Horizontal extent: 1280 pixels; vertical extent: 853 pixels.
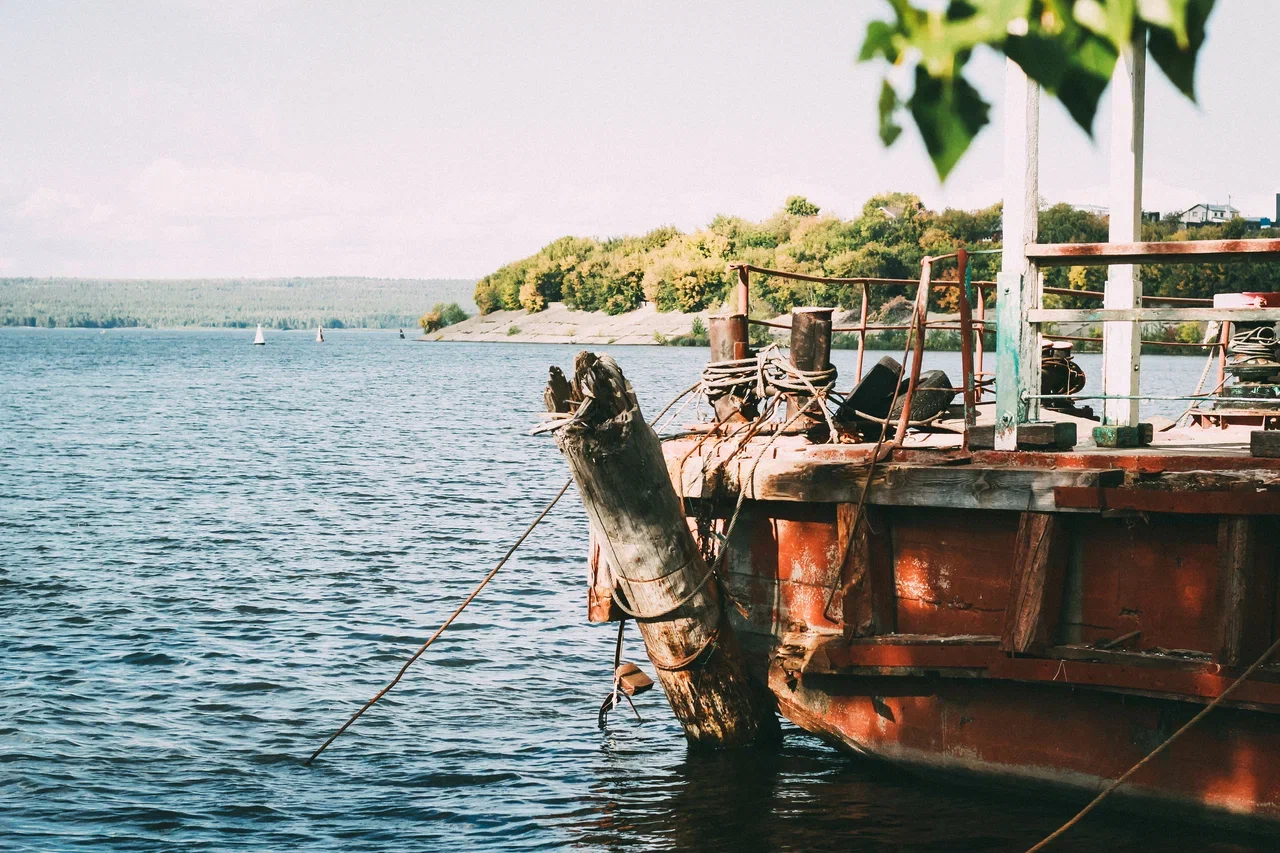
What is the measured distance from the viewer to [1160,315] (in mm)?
6383

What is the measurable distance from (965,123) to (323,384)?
3019 inches

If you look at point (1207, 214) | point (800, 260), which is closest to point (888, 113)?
point (1207, 214)

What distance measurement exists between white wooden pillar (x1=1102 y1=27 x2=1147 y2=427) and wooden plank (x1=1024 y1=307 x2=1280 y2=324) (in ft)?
3.29

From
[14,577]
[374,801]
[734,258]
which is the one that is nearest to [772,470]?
[374,801]

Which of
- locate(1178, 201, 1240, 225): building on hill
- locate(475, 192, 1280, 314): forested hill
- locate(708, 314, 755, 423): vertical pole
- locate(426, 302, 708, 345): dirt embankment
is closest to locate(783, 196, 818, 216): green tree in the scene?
locate(475, 192, 1280, 314): forested hill

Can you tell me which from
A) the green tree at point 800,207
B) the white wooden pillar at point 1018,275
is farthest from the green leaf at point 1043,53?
the green tree at point 800,207

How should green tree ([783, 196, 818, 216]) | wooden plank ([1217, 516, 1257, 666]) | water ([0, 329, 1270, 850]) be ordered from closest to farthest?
wooden plank ([1217, 516, 1257, 666])
water ([0, 329, 1270, 850])
green tree ([783, 196, 818, 216])

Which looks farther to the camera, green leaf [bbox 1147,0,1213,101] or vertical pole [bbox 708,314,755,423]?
vertical pole [bbox 708,314,755,423]

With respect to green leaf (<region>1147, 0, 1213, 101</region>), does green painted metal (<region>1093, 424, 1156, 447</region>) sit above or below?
below

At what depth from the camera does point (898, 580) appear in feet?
23.6

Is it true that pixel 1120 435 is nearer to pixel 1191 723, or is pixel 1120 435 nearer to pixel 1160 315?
pixel 1160 315

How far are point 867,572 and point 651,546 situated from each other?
127cm

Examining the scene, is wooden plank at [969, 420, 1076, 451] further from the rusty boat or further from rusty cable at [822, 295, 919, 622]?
rusty cable at [822, 295, 919, 622]

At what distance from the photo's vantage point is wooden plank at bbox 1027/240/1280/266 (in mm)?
6148
